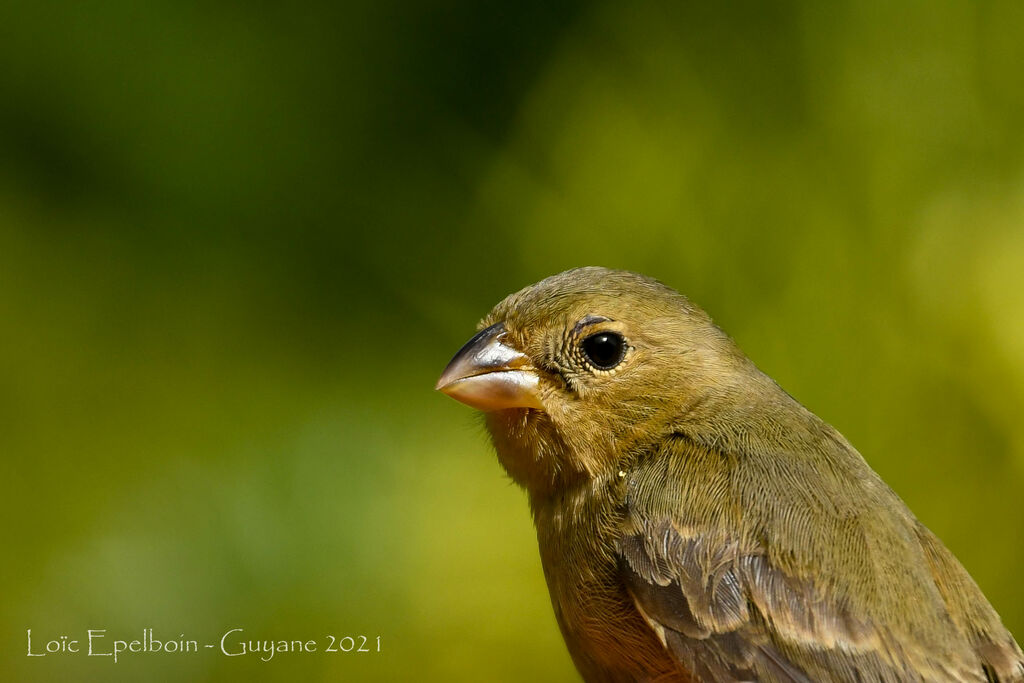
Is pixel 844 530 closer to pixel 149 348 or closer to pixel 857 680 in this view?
pixel 857 680

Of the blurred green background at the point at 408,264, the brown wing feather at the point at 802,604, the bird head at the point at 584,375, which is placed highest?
the blurred green background at the point at 408,264

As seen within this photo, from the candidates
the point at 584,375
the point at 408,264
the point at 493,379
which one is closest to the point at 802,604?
the point at 584,375

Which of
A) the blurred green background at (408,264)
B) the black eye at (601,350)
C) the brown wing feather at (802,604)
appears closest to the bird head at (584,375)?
the black eye at (601,350)

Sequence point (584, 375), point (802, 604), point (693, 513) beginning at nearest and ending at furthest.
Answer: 1. point (802, 604)
2. point (693, 513)
3. point (584, 375)

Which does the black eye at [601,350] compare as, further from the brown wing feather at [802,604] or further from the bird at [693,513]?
the brown wing feather at [802,604]

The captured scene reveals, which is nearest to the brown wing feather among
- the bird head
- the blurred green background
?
the bird head

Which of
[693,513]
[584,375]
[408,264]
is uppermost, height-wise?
[408,264]

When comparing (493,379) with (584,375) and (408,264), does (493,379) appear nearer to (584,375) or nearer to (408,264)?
(584,375)

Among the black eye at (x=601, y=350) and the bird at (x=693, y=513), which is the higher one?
the black eye at (x=601, y=350)
